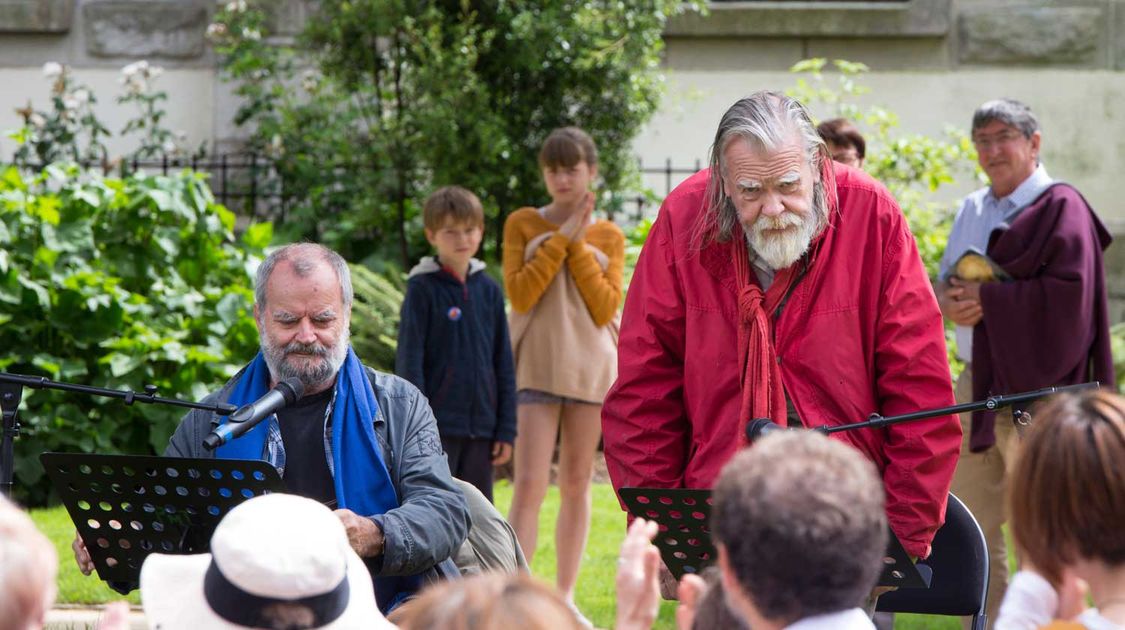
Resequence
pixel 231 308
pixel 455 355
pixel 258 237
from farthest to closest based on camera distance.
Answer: pixel 258 237
pixel 231 308
pixel 455 355

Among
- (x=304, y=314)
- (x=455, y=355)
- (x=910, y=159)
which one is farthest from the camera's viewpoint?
(x=910, y=159)

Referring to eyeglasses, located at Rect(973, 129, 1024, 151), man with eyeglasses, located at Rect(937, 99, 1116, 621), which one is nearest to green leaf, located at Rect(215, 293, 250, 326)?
man with eyeglasses, located at Rect(937, 99, 1116, 621)

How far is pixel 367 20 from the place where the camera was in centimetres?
962

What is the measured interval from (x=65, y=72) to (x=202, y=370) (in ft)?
12.0

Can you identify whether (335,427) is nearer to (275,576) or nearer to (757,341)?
(757,341)

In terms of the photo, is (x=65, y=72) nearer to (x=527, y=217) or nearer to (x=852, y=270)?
(x=527, y=217)

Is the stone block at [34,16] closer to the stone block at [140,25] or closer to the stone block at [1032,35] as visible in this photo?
the stone block at [140,25]

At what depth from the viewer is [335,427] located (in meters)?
4.15

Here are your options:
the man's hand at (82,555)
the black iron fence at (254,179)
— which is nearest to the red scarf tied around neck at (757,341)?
the man's hand at (82,555)

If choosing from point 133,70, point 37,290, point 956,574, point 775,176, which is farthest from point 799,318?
point 133,70

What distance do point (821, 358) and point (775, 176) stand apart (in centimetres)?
51

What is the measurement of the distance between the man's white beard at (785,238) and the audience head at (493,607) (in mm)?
1927

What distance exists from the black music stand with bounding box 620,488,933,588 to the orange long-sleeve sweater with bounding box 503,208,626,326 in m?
3.05

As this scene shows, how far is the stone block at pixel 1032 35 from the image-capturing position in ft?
35.2
